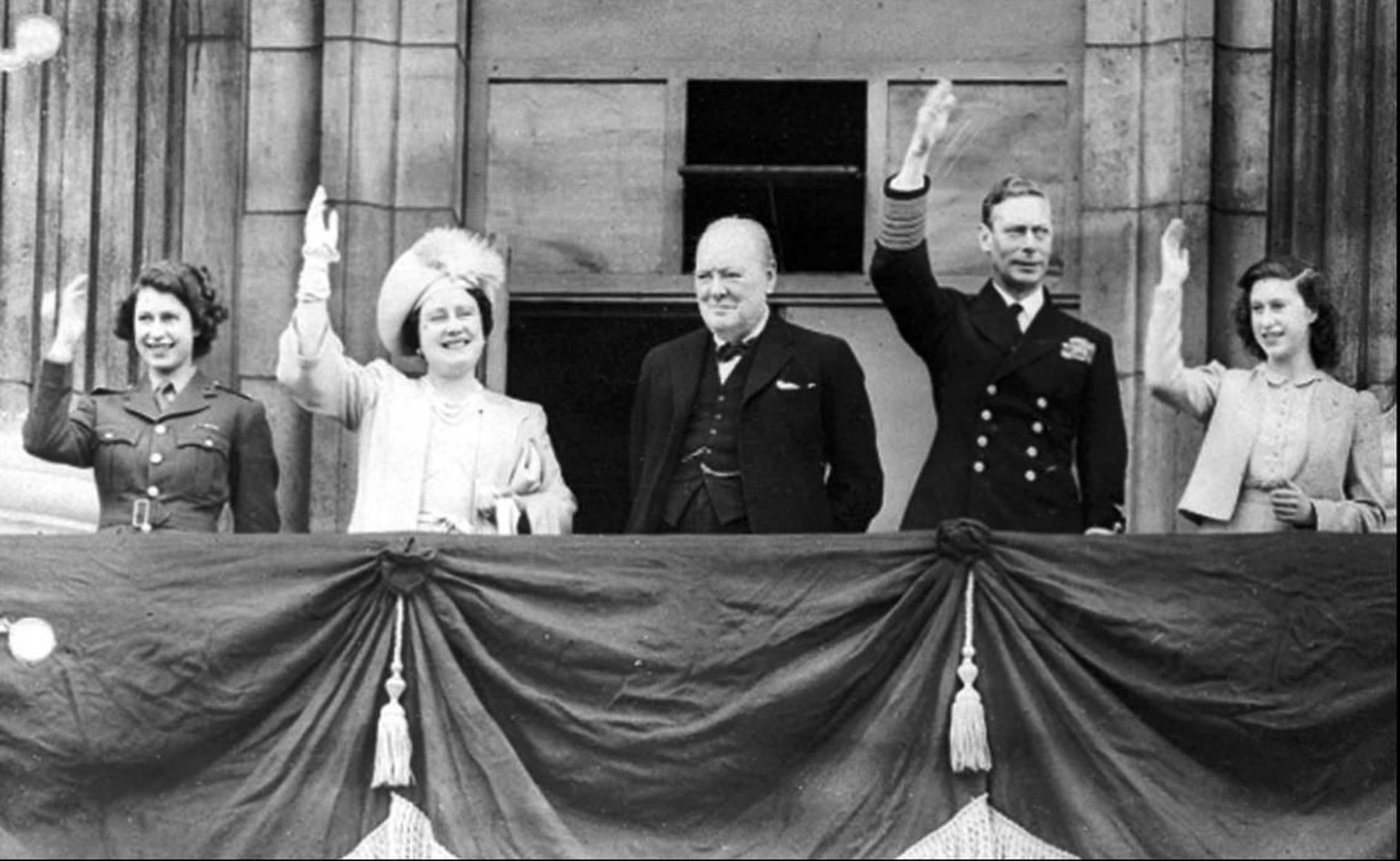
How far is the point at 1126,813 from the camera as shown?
16406 millimetres

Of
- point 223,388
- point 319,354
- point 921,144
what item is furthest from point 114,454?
point 921,144

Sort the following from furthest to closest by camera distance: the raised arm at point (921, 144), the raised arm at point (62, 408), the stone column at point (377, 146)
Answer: the stone column at point (377, 146) < the raised arm at point (62, 408) < the raised arm at point (921, 144)

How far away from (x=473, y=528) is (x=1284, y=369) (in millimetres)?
3202

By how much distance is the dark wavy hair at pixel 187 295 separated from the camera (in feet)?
58.1

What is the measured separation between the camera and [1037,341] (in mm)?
17344

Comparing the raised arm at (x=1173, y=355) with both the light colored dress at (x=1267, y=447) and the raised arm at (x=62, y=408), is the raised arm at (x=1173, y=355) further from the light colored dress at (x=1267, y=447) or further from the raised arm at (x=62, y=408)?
the raised arm at (x=62, y=408)

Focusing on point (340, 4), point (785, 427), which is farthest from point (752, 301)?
point (340, 4)

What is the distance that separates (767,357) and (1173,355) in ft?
5.07

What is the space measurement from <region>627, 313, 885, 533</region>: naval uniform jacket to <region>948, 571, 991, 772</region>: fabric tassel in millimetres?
1071

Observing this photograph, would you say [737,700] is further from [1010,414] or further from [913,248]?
[913,248]

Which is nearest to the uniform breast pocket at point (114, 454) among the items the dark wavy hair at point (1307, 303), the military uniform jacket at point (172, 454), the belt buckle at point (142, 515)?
the military uniform jacket at point (172, 454)

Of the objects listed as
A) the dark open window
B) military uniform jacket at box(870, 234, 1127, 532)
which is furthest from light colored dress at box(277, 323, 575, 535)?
the dark open window

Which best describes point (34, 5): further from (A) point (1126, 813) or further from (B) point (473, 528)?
(A) point (1126, 813)

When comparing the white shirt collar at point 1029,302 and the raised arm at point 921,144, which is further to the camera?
the white shirt collar at point 1029,302
